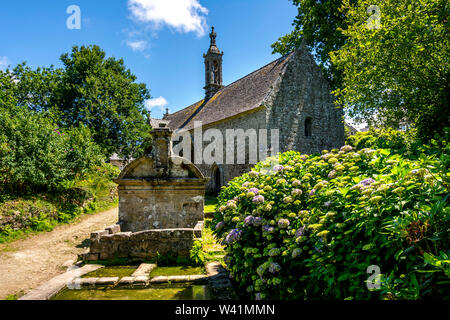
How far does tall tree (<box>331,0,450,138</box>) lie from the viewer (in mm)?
7863

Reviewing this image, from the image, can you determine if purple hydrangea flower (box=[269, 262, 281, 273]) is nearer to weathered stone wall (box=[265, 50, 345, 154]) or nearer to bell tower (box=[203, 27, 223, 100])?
weathered stone wall (box=[265, 50, 345, 154])

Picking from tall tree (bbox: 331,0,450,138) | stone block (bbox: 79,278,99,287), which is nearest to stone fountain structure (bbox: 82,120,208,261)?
stone block (bbox: 79,278,99,287)

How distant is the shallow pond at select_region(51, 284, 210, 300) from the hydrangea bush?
675mm

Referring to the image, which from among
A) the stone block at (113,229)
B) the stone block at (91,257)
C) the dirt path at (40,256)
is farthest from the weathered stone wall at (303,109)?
the stone block at (91,257)

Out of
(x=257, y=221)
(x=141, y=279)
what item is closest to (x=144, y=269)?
(x=141, y=279)

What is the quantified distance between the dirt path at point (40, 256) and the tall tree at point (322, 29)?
16859 millimetres

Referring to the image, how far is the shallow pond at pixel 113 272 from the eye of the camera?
4.43 m

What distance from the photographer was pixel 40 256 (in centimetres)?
640

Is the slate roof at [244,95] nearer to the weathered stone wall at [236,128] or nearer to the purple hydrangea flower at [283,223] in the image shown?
the weathered stone wall at [236,128]
